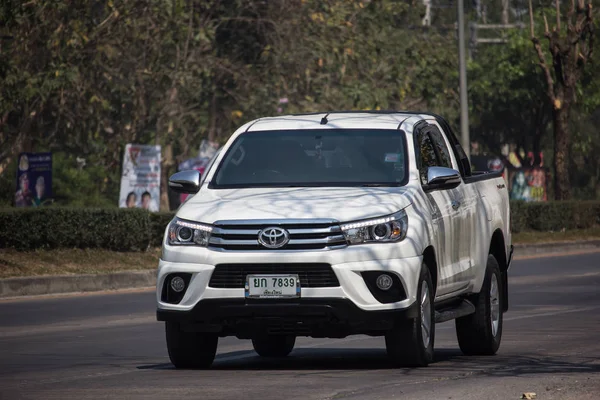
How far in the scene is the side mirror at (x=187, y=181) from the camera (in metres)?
10.8

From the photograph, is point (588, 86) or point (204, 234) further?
point (588, 86)

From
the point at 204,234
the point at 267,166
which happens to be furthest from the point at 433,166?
the point at 204,234

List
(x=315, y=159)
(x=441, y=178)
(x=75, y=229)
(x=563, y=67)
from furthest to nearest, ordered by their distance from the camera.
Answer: (x=563, y=67) < (x=75, y=229) < (x=315, y=159) < (x=441, y=178)

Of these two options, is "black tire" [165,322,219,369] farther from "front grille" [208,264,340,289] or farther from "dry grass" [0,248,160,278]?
"dry grass" [0,248,160,278]

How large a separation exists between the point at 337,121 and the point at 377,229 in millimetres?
1783

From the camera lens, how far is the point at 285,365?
11.1 meters

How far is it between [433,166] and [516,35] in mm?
51715

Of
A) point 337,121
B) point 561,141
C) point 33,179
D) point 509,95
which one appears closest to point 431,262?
point 337,121

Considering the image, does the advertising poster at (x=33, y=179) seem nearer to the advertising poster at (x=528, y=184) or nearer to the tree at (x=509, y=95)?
the advertising poster at (x=528, y=184)

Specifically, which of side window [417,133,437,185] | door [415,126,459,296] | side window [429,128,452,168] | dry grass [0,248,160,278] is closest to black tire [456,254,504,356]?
door [415,126,459,296]

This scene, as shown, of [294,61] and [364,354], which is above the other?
[294,61]

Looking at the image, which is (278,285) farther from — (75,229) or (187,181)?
(75,229)

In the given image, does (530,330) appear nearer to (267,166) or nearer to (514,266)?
(267,166)

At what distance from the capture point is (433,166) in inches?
437
